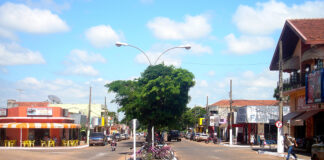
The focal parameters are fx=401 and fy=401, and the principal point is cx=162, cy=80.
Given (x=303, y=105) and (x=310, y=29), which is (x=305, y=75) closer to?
(x=303, y=105)

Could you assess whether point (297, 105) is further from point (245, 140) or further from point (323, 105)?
point (245, 140)

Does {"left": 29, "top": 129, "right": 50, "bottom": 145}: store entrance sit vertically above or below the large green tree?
below

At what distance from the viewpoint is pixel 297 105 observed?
36438 millimetres

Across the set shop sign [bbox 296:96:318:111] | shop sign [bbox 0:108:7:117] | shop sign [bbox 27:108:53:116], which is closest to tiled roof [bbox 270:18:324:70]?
shop sign [bbox 296:96:318:111]

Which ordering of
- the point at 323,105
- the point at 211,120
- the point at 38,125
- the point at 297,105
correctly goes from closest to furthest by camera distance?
the point at 323,105 < the point at 297,105 < the point at 38,125 < the point at 211,120

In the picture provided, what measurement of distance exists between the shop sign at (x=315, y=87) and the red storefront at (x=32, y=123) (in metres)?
28.1

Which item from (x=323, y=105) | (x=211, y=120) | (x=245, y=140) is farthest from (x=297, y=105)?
(x=211, y=120)

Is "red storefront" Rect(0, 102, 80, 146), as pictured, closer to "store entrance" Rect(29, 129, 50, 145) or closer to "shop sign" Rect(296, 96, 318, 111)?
"store entrance" Rect(29, 129, 50, 145)

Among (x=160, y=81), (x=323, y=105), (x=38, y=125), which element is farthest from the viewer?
(x=38, y=125)

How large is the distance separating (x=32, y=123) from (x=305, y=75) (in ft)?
99.9

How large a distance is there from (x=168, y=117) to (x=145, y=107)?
5.81ft

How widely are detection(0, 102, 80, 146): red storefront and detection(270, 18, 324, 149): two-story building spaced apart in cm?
2580

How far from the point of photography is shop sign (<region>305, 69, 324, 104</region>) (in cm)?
2755

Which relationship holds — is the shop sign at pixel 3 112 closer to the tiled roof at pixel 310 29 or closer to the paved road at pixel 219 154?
the paved road at pixel 219 154
